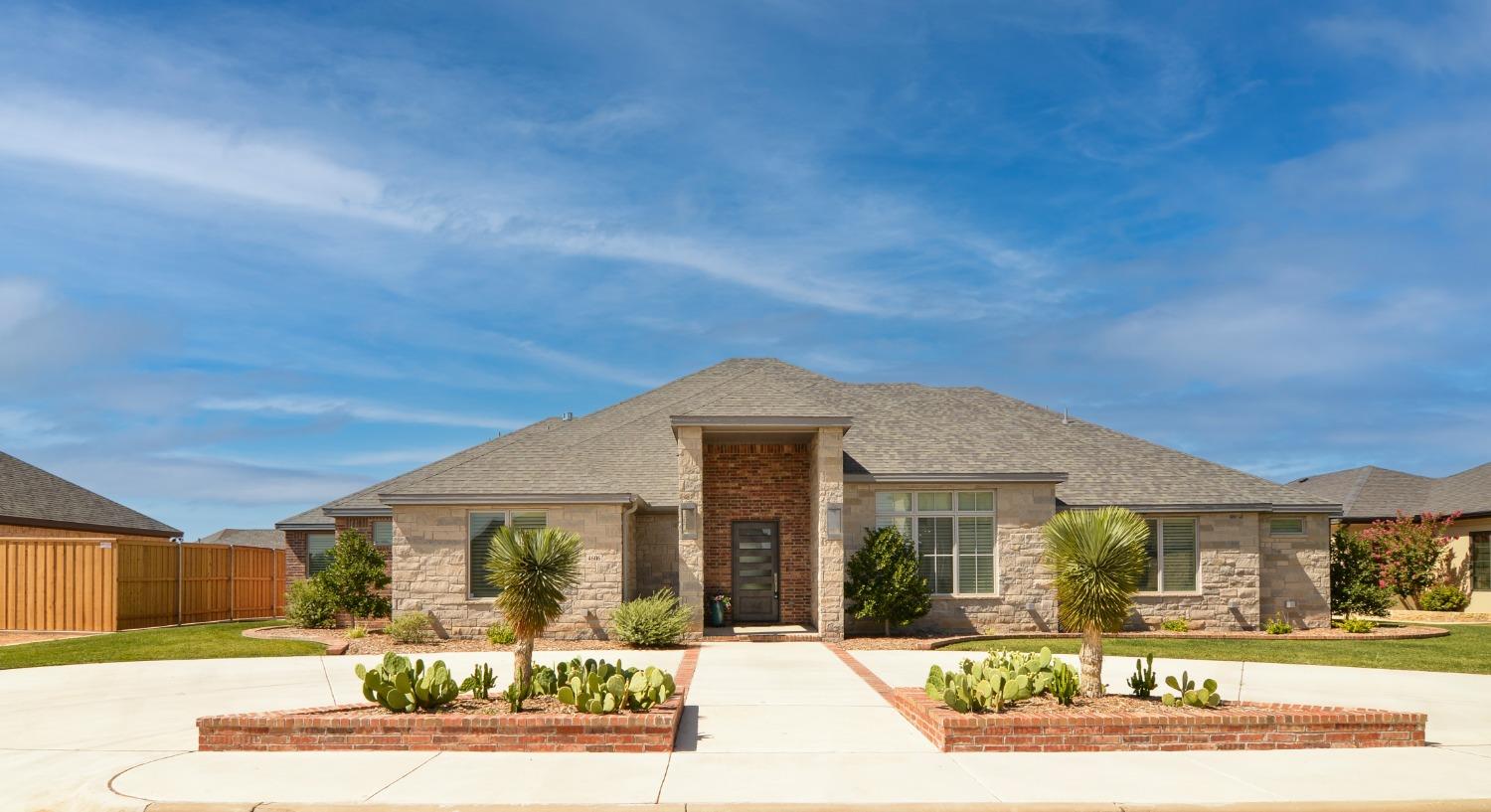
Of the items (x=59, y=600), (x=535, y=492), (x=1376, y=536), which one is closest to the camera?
(x=535, y=492)

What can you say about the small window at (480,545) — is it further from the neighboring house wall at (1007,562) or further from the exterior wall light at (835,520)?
the neighboring house wall at (1007,562)

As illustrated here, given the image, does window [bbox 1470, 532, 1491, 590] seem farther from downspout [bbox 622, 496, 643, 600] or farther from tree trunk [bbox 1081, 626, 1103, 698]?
tree trunk [bbox 1081, 626, 1103, 698]

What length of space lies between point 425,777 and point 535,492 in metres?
12.4

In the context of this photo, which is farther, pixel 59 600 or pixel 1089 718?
pixel 59 600

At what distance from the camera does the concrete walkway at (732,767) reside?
8852 mm

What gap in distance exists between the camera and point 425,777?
9391mm

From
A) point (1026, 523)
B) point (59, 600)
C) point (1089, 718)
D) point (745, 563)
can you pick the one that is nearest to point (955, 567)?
point (1026, 523)

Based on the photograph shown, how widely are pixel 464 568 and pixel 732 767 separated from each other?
13.2 metres

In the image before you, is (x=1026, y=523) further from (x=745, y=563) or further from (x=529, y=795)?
(x=529, y=795)

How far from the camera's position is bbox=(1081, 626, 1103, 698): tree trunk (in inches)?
470

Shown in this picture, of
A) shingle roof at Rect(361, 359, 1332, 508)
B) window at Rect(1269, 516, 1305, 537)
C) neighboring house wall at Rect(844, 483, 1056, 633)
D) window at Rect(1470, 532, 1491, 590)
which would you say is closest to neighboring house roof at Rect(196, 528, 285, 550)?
shingle roof at Rect(361, 359, 1332, 508)

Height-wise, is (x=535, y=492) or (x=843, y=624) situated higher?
(x=535, y=492)

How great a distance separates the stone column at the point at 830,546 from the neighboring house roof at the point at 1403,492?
21658mm

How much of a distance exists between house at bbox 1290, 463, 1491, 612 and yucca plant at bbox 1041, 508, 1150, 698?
23051mm
